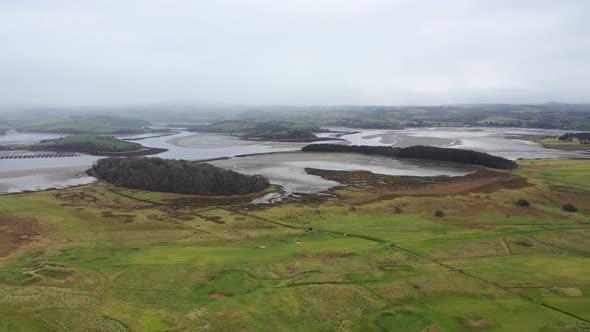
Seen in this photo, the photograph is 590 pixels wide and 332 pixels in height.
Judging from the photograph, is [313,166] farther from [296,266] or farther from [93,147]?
[93,147]

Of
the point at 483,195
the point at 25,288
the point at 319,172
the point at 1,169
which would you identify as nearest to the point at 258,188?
the point at 319,172

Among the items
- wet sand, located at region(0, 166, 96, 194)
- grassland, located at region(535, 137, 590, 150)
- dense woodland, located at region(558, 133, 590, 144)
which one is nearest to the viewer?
wet sand, located at region(0, 166, 96, 194)

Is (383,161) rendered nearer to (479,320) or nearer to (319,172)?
(319,172)

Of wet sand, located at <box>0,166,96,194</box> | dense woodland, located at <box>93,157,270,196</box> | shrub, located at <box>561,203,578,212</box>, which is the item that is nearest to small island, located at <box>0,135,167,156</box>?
wet sand, located at <box>0,166,96,194</box>

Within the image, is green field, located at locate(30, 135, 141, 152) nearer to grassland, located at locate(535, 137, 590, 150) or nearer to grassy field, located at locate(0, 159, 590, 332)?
grassy field, located at locate(0, 159, 590, 332)

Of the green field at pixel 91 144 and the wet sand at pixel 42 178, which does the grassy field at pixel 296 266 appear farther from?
the green field at pixel 91 144

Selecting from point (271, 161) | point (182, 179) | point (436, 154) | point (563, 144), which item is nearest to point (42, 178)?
point (182, 179)
